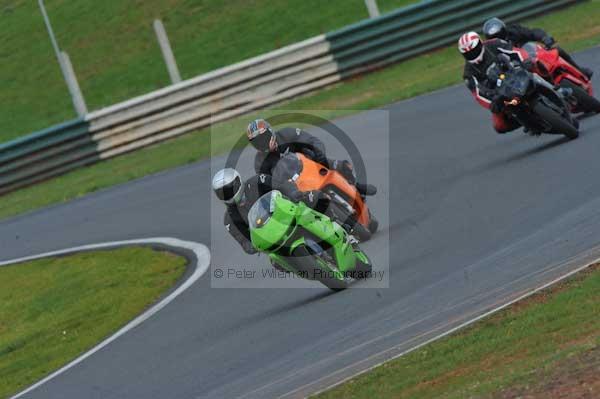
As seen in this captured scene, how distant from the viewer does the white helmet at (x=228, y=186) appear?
38.2 ft

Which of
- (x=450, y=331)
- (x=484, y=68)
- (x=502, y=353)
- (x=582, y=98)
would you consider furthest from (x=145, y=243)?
(x=502, y=353)

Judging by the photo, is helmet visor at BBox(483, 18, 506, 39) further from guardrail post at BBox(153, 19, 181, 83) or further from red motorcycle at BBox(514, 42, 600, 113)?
guardrail post at BBox(153, 19, 181, 83)

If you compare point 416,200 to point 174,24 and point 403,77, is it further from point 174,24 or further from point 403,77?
point 174,24

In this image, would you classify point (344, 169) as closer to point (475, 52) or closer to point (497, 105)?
point (497, 105)

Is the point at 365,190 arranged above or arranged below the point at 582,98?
above

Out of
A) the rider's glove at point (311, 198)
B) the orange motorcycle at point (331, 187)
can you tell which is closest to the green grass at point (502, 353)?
the rider's glove at point (311, 198)

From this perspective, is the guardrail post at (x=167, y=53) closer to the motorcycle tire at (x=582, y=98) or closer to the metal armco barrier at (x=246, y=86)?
the metal armco barrier at (x=246, y=86)

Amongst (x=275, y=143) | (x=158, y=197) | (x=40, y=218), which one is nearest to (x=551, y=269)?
(x=275, y=143)

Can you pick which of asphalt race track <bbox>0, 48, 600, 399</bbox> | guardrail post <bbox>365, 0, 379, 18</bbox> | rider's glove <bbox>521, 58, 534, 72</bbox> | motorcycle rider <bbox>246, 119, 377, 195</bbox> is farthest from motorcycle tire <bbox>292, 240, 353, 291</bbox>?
guardrail post <bbox>365, 0, 379, 18</bbox>

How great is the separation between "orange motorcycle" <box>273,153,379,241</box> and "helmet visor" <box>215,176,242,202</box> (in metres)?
0.65

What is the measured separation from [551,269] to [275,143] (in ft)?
13.3

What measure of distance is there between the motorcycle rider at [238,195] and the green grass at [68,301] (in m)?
1.83

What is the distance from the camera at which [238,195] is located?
11.8 metres

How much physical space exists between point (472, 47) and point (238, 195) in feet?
14.6
